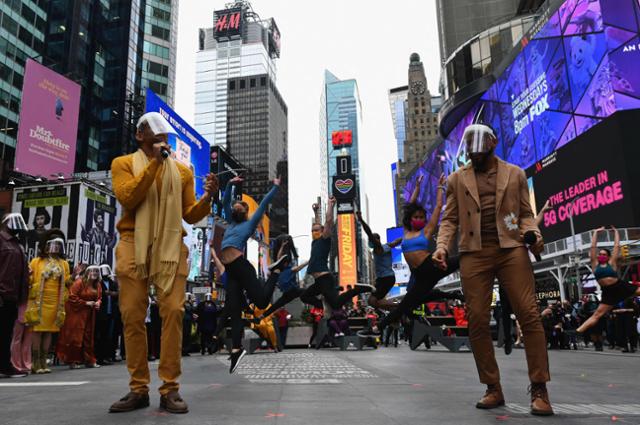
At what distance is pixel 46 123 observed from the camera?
2353cm

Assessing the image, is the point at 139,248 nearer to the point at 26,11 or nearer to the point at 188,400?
the point at 188,400

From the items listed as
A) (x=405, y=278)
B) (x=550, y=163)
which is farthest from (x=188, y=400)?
(x=405, y=278)

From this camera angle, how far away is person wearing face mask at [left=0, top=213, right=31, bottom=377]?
21.5 feet

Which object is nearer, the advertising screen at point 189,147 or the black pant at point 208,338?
the black pant at point 208,338

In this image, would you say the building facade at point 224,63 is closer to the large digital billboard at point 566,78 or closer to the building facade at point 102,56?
the building facade at point 102,56

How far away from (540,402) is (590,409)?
436 millimetres

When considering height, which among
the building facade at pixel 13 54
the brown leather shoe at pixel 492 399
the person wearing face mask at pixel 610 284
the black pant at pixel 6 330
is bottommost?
the brown leather shoe at pixel 492 399

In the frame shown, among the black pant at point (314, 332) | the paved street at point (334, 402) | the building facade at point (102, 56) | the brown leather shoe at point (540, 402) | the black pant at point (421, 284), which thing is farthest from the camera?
the building facade at point (102, 56)

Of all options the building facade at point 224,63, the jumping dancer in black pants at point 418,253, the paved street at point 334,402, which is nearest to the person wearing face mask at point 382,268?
the jumping dancer in black pants at point 418,253

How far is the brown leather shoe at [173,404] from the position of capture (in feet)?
9.80

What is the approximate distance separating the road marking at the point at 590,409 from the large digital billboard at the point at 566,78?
21.7 metres

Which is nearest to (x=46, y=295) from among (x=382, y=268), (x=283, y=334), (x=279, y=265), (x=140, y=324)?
(x=279, y=265)

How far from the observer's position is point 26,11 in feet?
165

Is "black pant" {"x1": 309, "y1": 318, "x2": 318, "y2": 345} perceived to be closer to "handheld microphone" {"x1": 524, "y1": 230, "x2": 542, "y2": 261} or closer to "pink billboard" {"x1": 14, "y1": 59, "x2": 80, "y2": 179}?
"handheld microphone" {"x1": 524, "y1": 230, "x2": 542, "y2": 261}
